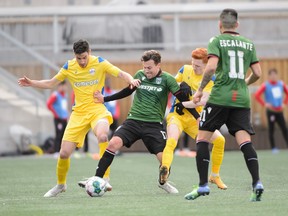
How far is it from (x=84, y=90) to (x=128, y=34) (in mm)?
14265

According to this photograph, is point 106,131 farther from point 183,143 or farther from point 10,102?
point 10,102

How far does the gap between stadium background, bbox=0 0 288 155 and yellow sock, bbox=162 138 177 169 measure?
14.1 metres

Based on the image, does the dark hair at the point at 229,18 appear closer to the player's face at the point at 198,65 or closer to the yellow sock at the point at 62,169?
the player's face at the point at 198,65

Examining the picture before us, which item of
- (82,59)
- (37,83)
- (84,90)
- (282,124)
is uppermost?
(82,59)

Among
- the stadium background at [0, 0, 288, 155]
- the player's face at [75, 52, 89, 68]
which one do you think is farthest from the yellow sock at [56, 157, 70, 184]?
the stadium background at [0, 0, 288, 155]

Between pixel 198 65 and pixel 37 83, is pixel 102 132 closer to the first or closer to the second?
pixel 37 83

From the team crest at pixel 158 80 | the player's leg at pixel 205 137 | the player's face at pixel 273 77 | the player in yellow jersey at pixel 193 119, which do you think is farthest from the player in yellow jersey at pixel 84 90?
the player's face at pixel 273 77

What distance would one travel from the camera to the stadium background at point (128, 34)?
2611 centimetres

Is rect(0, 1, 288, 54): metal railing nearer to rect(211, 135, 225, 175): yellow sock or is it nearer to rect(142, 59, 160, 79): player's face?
rect(211, 135, 225, 175): yellow sock

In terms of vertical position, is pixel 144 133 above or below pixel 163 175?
above

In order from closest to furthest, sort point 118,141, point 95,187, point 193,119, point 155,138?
point 95,187 < point 118,141 < point 155,138 < point 193,119

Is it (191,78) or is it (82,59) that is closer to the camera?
(82,59)

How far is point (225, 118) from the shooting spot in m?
10.2

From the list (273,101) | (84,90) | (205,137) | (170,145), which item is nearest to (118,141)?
(170,145)
